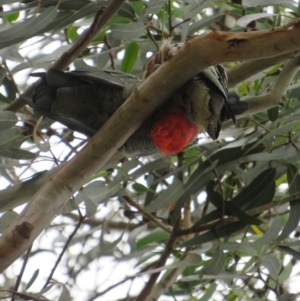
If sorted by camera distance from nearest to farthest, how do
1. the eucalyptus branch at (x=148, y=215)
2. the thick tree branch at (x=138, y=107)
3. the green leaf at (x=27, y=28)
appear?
the thick tree branch at (x=138, y=107) < the green leaf at (x=27, y=28) < the eucalyptus branch at (x=148, y=215)

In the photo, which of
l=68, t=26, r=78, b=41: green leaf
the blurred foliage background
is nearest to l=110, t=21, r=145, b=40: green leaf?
the blurred foliage background

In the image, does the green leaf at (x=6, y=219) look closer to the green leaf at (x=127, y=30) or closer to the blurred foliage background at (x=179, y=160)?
the blurred foliage background at (x=179, y=160)

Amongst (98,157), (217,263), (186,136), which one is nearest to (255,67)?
(186,136)

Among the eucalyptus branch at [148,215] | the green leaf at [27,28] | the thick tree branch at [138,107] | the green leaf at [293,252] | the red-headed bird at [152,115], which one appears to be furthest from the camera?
the eucalyptus branch at [148,215]

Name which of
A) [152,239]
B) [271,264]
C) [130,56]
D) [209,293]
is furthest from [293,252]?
[130,56]

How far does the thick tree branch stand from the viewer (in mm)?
631

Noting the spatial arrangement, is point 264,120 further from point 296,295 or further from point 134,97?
point 134,97

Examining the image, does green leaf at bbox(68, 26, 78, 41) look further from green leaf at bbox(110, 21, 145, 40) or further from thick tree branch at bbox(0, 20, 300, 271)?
thick tree branch at bbox(0, 20, 300, 271)

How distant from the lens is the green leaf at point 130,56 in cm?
107

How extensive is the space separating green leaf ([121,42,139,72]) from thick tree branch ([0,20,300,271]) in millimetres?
361

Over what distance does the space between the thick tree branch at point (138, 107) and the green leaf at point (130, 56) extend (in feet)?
1.18

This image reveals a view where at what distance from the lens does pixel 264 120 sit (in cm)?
113

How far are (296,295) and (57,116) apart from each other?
50cm

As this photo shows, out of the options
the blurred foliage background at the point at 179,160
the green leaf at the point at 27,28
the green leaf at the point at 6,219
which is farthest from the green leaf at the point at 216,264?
the green leaf at the point at 27,28
